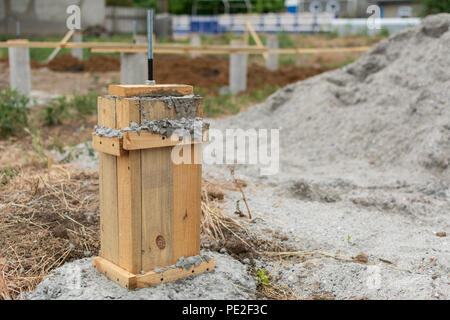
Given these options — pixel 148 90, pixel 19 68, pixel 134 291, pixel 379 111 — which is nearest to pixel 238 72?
pixel 19 68

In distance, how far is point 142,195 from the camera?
2576mm

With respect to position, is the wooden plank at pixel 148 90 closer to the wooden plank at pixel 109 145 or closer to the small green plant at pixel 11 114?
the wooden plank at pixel 109 145

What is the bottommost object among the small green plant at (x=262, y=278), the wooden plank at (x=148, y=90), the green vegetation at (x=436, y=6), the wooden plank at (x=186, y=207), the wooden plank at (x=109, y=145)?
the small green plant at (x=262, y=278)

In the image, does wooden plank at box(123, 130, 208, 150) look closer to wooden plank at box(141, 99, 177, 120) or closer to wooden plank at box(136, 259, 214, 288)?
wooden plank at box(141, 99, 177, 120)

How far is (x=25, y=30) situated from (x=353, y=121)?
20.9 metres

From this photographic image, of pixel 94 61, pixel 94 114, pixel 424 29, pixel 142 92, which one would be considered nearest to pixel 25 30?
pixel 94 61

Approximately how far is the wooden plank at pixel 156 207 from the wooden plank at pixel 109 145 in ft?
0.40

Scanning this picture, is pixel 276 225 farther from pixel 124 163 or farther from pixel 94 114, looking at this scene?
pixel 94 114

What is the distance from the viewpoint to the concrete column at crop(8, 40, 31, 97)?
884cm

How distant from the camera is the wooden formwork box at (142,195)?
99.7 inches

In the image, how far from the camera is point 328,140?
22.2 ft

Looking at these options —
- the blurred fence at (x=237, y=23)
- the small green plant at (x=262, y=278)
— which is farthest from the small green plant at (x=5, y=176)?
the blurred fence at (x=237, y=23)

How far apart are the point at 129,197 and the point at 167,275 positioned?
18.8 inches

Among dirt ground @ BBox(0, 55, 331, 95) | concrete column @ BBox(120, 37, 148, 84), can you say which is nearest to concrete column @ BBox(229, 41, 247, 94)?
dirt ground @ BBox(0, 55, 331, 95)
